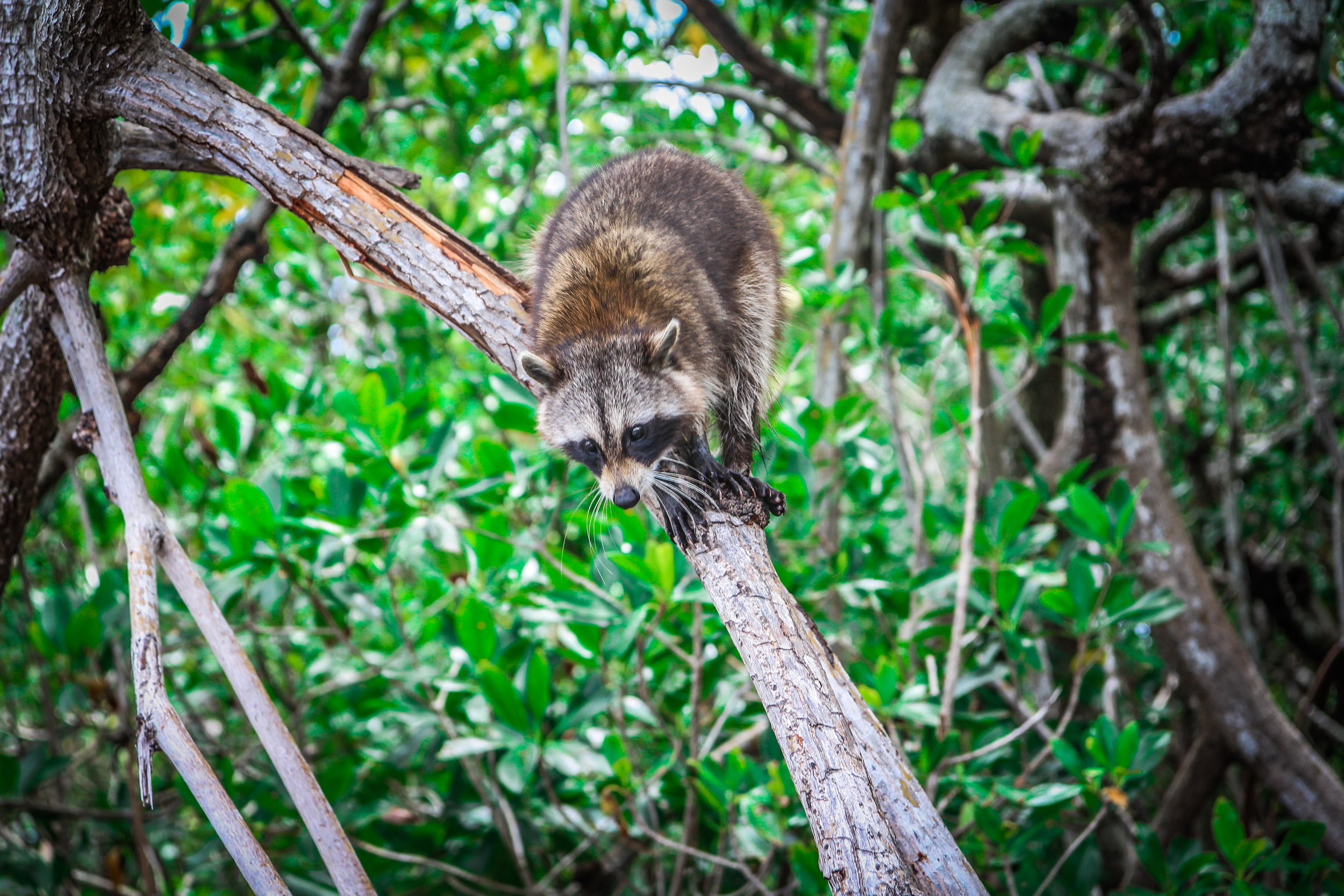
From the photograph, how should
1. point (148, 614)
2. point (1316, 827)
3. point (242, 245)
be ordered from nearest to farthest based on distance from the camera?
point (148, 614) < point (1316, 827) < point (242, 245)

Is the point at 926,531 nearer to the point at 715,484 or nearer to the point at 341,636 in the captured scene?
the point at 715,484

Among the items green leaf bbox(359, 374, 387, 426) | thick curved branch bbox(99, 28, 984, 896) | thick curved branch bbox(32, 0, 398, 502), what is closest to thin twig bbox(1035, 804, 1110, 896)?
thick curved branch bbox(99, 28, 984, 896)

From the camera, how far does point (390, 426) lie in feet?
8.39

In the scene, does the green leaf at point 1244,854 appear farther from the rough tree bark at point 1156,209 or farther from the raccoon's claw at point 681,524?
the raccoon's claw at point 681,524

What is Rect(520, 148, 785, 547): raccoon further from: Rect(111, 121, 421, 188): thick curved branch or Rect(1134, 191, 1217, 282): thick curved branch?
Rect(1134, 191, 1217, 282): thick curved branch

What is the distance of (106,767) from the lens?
5055 mm

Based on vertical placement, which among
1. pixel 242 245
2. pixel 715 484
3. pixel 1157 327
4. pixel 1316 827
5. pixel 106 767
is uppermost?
pixel 1157 327

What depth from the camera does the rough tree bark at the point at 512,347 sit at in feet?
4.65

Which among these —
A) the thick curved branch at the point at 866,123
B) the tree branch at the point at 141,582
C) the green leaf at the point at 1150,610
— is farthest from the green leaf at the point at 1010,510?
the tree branch at the point at 141,582

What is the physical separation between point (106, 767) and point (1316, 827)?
5.83m

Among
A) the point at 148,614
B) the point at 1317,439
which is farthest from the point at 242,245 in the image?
the point at 1317,439

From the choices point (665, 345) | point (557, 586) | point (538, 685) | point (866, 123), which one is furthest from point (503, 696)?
point (866, 123)

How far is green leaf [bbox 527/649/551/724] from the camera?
2445 millimetres

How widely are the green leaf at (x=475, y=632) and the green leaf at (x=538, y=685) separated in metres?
0.17
